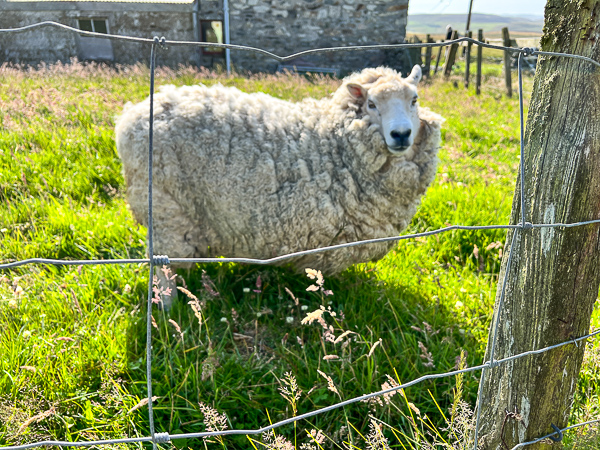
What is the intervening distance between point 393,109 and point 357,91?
1.05 ft

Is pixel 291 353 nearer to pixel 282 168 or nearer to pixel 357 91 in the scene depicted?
pixel 282 168

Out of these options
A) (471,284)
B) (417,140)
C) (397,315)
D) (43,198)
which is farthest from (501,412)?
(43,198)

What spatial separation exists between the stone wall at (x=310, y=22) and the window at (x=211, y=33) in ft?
1.26

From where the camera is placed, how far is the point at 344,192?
2.82 m

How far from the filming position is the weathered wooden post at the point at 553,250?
54.0 inches

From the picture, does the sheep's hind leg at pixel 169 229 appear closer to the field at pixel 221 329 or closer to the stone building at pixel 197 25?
the field at pixel 221 329

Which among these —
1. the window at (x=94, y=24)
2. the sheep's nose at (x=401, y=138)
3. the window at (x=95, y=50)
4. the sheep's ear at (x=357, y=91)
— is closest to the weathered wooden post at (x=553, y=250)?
the sheep's nose at (x=401, y=138)

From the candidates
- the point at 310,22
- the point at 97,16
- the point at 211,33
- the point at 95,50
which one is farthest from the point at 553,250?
the point at 97,16

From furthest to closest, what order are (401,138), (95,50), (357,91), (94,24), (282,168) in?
(94,24)
(95,50)
(357,91)
(282,168)
(401,138)

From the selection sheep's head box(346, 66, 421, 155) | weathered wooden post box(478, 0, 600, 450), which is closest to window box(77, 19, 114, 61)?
sheep's head box(346, 66, 421, 155)

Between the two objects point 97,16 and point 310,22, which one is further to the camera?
point 97,16

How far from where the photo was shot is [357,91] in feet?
9.55

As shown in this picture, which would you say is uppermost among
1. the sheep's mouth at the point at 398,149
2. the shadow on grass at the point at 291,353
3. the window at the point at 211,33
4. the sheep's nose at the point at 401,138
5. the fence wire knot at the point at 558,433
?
the window at the point at 211,33

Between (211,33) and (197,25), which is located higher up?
(197,25)
